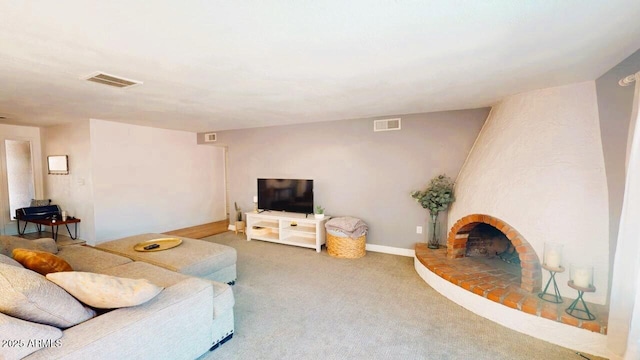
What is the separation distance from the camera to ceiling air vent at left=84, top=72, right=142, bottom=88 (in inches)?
91.9

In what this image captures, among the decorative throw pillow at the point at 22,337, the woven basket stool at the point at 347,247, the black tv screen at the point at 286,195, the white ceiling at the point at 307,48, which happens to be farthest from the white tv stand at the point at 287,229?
the decorative throw pillow at the point at 22,337

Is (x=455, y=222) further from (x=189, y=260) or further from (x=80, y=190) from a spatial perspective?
(x=80, y=190)

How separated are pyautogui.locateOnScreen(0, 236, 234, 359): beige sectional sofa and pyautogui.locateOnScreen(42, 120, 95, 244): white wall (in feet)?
7.71

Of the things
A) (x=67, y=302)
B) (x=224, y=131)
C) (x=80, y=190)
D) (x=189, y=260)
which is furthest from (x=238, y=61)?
(x=80, y=190)

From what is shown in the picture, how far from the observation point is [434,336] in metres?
2.28

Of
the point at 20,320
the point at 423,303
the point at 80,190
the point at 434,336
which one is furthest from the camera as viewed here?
the point at 80,190

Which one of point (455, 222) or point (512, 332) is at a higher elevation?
point (455, 222)

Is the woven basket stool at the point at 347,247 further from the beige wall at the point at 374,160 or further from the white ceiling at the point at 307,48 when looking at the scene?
the white ceiling at the point at 307,48

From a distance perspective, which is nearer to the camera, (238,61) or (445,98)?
(238,61)

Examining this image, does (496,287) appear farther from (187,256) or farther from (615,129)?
(187,256)

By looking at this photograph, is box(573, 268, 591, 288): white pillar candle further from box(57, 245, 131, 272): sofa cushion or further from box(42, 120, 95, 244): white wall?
box(42, 120, 95, 244): white wall

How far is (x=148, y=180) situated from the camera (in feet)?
17.7

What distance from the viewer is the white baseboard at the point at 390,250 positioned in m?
4.24

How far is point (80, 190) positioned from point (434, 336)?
5862mm
